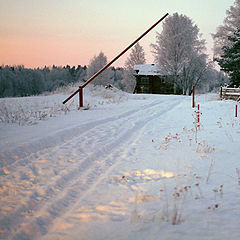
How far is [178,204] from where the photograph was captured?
9.72ft

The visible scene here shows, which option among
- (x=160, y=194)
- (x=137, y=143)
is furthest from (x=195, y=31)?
(x=160, y=194)

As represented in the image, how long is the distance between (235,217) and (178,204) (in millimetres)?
677

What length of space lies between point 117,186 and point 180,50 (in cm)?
2883

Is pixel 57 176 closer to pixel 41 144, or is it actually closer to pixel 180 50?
pixel 41 144

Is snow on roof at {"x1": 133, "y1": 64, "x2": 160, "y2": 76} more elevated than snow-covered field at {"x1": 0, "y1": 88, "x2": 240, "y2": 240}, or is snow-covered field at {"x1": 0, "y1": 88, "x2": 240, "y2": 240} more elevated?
snow on roof at {"x1": 133, "y1": 64, "x2": 160, "y2": 76}

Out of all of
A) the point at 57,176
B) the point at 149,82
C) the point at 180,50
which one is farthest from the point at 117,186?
the point at 149,82

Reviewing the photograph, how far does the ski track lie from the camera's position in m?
2.70

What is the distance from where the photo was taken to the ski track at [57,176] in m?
2.70

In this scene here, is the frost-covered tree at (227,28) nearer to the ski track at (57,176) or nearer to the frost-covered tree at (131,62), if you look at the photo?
the frost-covered tree at (131,62)

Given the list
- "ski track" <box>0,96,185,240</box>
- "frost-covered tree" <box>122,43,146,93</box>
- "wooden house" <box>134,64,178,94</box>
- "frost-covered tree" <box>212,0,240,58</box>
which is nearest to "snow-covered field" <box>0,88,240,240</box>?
"ski track" <box>0,96,185,240</box>

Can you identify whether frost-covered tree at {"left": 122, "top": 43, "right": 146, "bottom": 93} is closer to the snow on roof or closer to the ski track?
the snow on roof

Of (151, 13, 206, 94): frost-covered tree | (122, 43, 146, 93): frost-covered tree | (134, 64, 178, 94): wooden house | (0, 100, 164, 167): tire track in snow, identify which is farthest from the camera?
(122, 43, 146, 93): frost-covered tree

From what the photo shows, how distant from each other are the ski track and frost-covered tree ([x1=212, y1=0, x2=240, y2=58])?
2560 cm

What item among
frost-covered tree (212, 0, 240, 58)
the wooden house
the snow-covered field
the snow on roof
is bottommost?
the snow-covered field
